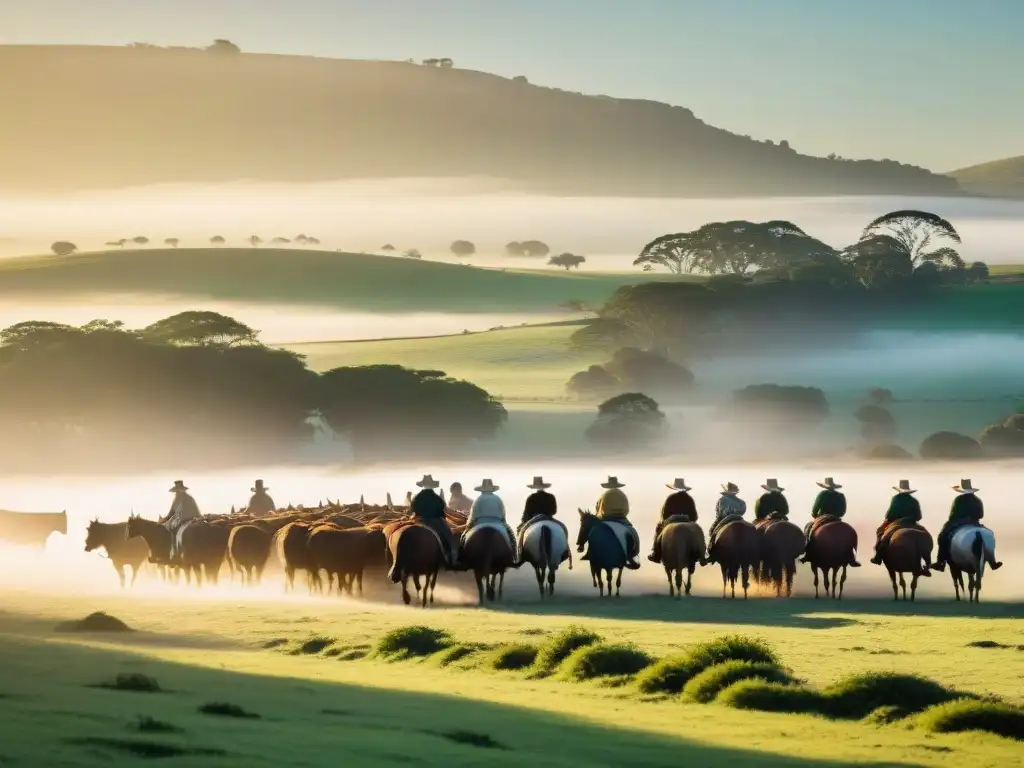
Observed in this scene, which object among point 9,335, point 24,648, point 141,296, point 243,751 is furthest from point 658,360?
point 243,751

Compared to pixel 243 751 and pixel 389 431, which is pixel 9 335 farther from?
pixel 243 751

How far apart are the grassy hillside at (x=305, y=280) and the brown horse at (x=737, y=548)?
135884mm

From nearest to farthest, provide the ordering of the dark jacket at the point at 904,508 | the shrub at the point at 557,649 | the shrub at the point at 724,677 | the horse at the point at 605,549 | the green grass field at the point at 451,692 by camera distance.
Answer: the green grass field at the point at 451,692, the shrub at the point at 724,677, the shrub at the point at 557,649, the horse at the point at 605,549, the dark jacket at the point at 904,508

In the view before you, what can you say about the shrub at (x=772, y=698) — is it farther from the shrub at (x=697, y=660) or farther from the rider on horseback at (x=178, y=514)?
the rider on horseback at (x=178, y=514)

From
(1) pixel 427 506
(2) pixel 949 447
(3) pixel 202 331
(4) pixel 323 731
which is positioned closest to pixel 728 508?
(1) pixel 427 506

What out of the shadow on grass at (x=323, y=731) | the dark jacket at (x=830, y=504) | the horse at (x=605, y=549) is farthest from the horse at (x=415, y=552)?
the shadow on grass at (x=323, y=731)

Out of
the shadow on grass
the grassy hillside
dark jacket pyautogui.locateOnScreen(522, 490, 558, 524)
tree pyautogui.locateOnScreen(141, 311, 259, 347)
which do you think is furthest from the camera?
the grassy hillside

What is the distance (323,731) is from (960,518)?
2009 centimetres

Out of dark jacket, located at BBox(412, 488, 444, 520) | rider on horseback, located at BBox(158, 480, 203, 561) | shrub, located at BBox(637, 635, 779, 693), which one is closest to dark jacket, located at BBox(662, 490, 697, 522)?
dark jacket, located at BBox(412, 488, 444, 520)

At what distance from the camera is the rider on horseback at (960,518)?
34844 mm

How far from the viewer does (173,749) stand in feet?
50.9

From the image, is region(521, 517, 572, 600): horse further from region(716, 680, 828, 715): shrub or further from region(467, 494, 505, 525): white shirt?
region(716, 680, 828, 715): shrub

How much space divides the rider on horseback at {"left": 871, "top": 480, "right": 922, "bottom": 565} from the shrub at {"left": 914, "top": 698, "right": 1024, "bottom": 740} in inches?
652

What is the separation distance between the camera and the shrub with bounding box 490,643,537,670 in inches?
960
